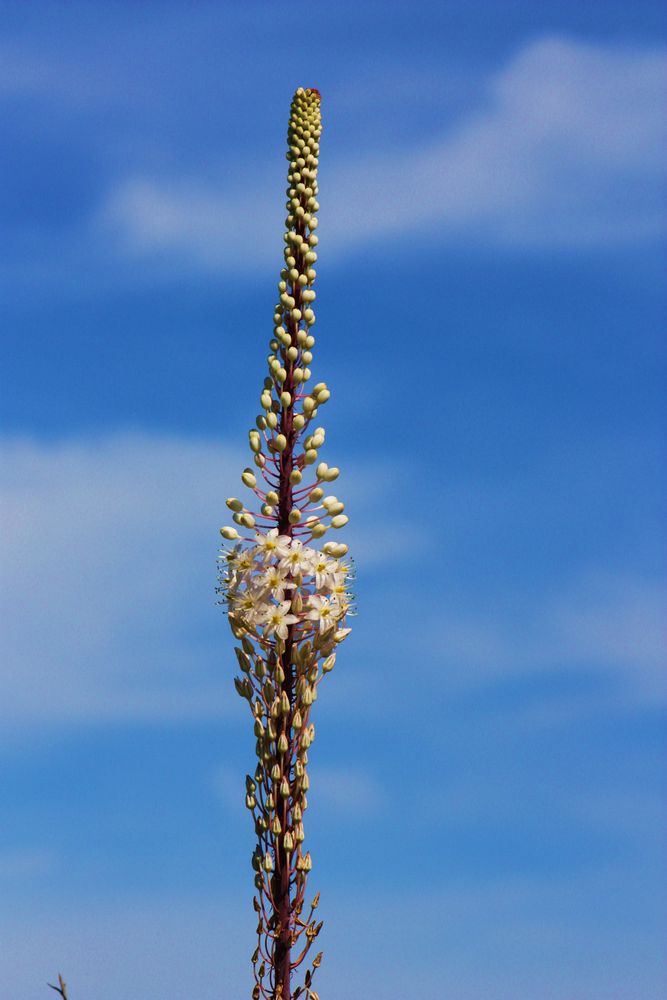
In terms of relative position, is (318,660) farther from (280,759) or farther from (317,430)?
(317,430)

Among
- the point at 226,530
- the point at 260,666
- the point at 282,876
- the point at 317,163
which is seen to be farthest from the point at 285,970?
the point at 317,163

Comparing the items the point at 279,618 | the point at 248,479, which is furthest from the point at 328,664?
the point at 248,479

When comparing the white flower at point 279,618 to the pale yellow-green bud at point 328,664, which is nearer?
the white flower at point 279,618

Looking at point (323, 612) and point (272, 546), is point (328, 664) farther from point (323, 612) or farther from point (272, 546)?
point (272, 546)

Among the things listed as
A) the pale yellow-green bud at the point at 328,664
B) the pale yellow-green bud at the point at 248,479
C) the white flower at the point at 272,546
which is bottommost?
the pale yellow-green bud at the point at 328,664

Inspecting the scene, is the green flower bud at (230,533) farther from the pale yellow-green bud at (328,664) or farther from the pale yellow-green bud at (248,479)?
the pale yellow-green bud at (328,664)

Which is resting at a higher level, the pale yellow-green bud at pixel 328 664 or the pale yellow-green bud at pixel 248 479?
the pale yellow-green bud at pixel 248 479
